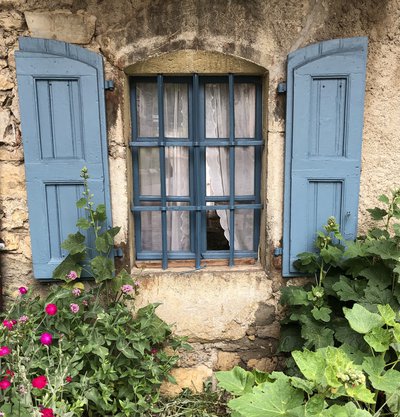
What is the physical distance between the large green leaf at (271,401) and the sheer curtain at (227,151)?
4.26 feet

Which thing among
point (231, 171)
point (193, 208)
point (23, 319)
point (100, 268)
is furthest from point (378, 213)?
point (23, 319)

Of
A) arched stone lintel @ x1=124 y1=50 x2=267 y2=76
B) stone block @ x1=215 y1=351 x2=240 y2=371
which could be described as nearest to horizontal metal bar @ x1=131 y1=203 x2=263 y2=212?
arched stone lintel @ x1=124 y1=50 x2=267 y2=76

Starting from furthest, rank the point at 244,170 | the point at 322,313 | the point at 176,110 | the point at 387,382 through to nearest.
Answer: the point at 244,170, the point at 176,110, the point at 322,313, the point at 387,382

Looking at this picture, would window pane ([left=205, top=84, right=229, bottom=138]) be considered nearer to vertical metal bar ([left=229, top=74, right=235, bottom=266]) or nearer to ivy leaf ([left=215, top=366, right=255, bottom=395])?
vertical metal bar ([left=229, top=74, right=235, bottom=266])

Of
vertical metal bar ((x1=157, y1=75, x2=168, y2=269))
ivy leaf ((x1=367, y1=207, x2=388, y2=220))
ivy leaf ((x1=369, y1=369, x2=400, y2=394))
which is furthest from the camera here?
vertical metal bar ((x1=157, y1=75, x2=168, y2=269))

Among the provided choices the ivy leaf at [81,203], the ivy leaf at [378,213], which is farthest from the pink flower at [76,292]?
the ivy leaf at [378,213]

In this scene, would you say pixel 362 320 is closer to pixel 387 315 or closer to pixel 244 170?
pixel 387 315

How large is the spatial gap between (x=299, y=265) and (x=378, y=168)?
0.83m

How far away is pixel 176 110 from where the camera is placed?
9.57ft

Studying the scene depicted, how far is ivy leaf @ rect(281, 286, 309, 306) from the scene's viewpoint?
262 cm

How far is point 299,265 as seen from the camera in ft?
9.27

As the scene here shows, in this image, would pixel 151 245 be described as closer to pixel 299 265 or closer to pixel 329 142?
pixel 299 265

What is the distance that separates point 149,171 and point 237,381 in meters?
1.50

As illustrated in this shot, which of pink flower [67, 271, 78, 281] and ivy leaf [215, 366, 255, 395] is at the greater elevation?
pink flower [67, 271, 78, 281]
